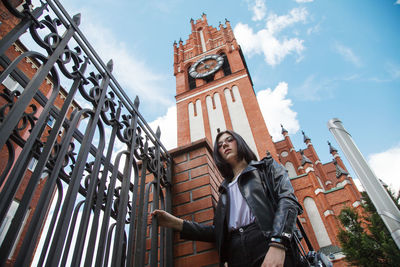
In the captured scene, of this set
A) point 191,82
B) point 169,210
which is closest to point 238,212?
→ point 169,210

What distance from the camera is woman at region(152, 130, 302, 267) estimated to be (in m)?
1.28

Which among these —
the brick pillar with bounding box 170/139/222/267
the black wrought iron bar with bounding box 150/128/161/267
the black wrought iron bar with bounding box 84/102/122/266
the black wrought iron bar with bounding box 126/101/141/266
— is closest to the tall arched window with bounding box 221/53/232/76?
the brick pillar with bounding box 170/139/222/267

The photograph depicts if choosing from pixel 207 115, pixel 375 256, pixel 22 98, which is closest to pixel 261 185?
pixel 22 98

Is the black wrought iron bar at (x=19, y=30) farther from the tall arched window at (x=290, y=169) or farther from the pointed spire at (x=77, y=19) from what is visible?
the tall arched window at (x=290, y=169)

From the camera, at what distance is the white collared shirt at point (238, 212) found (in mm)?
1519

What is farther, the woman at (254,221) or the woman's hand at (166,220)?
the woman's hand at (166,220)

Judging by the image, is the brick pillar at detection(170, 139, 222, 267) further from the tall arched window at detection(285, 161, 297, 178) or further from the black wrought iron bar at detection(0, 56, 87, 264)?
the tall arched window at detection(285, 161, 297, 178)

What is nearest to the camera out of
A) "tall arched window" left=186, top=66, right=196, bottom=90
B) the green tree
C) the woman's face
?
the woman's face

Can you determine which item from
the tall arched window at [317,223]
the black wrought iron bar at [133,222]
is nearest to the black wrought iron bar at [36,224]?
the black wrought iron bar at [133,222]

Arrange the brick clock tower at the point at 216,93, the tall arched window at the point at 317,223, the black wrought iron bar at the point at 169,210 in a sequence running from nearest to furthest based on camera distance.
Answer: the black wrought iron bar at the point at 169,210 < the tall arched window at the point at 317,223 < the brick clock tower at the point at 216,93

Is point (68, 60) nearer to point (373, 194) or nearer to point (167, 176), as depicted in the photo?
point (167, 176)

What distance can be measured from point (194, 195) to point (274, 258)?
3.30ft

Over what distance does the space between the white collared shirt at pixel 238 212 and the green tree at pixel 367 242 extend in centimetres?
939

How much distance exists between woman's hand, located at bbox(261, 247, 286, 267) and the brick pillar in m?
0.68
